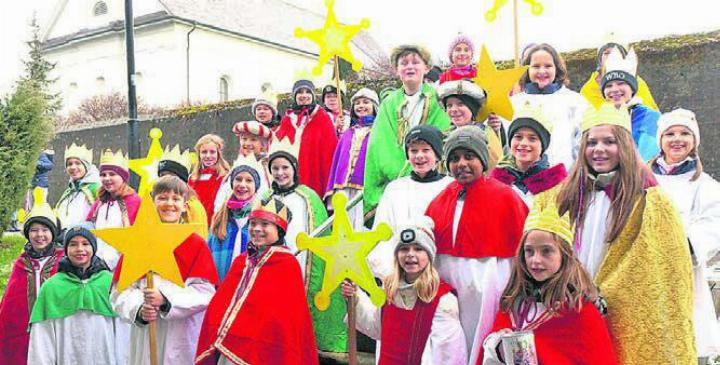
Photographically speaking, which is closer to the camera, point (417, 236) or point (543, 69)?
point (417, 236)

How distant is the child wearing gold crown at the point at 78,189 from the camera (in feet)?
22.6

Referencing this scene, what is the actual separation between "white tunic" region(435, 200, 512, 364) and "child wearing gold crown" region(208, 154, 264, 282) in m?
2.03

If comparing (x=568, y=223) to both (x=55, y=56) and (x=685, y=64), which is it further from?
(x=55, y=56)

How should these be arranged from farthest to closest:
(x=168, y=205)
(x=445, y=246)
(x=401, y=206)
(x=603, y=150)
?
(x=168, y=205)
(x=401, y=206)
(x=445, y=246)
(x=603, y=150)

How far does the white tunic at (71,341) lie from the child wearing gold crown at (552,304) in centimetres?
306

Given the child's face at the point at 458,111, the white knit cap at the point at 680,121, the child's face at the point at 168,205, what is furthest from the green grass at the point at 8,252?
the white knit cap at the point at 680,121

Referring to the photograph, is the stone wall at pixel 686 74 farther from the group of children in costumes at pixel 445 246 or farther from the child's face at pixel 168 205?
the child's face at pixel 168 205

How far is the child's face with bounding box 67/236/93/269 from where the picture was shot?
5.21 metres

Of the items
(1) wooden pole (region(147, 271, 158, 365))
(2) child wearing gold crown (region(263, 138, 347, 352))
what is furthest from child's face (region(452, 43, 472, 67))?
(1) wooden pole (region(147, 271, 158, 365))

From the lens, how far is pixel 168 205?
516 cm

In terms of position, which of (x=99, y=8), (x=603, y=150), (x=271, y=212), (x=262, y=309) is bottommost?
(x=262, y=309)

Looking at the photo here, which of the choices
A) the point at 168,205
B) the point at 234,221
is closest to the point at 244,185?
the point at 234,221

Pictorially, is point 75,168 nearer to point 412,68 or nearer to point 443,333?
point 412,68

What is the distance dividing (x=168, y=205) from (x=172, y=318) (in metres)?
0.81
